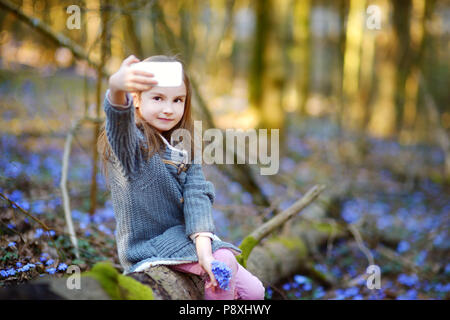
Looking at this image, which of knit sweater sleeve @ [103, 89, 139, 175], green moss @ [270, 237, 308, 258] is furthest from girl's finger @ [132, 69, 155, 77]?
green moss @ [270, 237, 308, 258]

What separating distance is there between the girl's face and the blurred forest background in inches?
44.2

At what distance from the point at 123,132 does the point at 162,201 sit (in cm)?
45

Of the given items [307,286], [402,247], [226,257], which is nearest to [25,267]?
[226,257]

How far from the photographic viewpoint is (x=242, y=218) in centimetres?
478

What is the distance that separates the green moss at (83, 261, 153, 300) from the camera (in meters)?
1.81

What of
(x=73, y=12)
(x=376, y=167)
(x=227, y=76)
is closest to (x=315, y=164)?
(x=376, y=167)

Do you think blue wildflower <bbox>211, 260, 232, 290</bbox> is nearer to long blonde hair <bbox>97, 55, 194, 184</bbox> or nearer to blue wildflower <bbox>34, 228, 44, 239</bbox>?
long blonde hair <bbox>97, 55, 194, 184</bbox>

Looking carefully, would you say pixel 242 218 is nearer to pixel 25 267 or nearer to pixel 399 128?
pixel 25 267

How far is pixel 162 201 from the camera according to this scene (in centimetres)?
211

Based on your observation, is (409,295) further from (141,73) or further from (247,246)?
(141,73)

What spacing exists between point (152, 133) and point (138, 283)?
73cm

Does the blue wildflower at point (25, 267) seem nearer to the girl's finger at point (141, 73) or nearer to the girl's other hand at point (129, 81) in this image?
the girl's other hand at point (129, 81)
